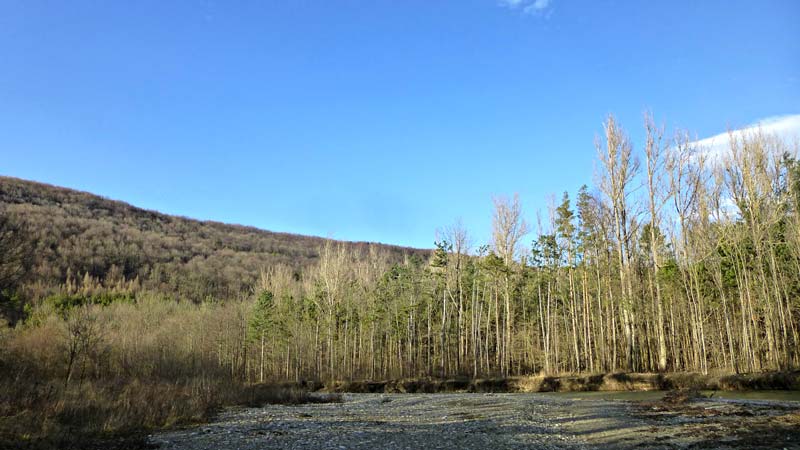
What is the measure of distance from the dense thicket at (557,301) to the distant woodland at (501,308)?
18 centimetres

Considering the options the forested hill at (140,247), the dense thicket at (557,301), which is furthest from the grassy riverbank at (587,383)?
the forested hill at (140,247)

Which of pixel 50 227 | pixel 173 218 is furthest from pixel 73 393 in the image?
pixel 173 218

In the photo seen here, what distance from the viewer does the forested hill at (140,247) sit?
103 meters

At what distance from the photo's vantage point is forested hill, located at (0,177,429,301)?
→ 103 meters

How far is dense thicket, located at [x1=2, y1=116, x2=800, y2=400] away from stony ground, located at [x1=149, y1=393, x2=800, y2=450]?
1435 cm

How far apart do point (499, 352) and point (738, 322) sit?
67.8 ft

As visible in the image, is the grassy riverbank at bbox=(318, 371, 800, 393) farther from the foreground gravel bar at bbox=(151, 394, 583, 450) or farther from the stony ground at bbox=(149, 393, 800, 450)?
the foreground gravel bar at bbox=(151, 394, 583, 450)

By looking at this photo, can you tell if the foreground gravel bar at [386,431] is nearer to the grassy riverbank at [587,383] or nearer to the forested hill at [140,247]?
the grassy riverbank at [587,383]

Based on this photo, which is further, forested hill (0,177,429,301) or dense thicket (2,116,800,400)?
forested hill (0,177,429,301)

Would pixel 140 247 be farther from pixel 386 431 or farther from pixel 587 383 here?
pixel 386 431

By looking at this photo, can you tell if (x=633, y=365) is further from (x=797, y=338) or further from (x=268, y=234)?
(x=268, y=234)

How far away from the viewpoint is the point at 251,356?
65938mm

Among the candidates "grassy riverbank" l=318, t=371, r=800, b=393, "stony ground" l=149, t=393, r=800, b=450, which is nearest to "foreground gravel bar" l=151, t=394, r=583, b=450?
Answer: "stony ground" l=149, t=393, r=800, b=450

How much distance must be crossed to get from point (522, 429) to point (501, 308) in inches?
1527
